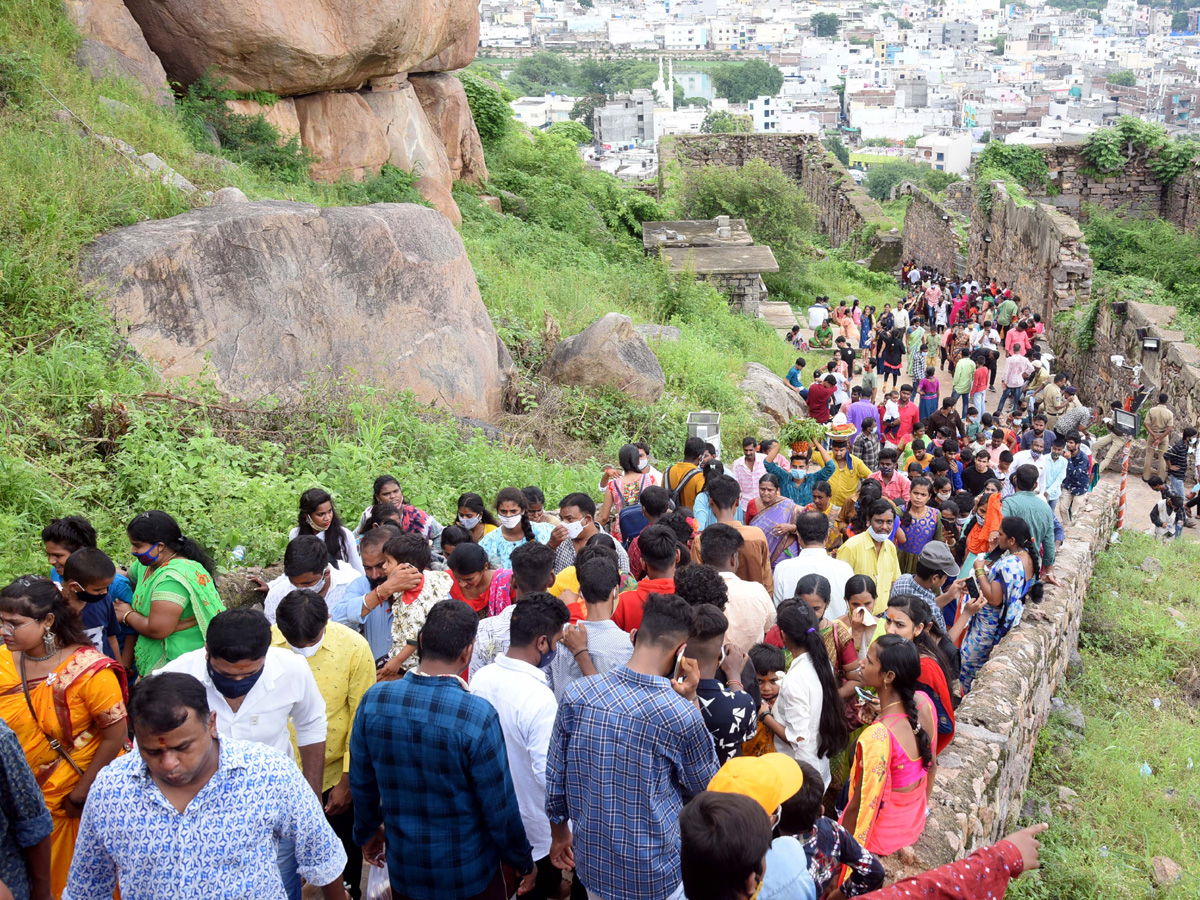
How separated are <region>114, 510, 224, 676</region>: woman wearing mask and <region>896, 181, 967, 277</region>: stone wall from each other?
22.9 meters

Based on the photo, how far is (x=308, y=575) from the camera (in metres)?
4.15

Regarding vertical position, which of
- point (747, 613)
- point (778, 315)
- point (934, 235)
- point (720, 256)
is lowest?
point (934, 235)

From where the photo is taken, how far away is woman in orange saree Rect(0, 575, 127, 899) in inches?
132

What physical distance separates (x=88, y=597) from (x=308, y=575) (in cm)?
92

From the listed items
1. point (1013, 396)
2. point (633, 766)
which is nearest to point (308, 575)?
point (633, 766)

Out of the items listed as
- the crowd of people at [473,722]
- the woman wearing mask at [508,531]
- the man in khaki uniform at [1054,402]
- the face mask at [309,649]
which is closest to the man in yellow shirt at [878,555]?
the crowd of people at [473,722]

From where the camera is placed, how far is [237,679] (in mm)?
3287

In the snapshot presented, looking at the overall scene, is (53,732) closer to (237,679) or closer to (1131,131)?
(237,679)

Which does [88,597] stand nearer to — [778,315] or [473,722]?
[473,722]

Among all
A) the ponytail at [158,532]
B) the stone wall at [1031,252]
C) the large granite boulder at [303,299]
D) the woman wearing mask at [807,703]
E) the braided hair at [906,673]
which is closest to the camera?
the braided hair at [906,673]

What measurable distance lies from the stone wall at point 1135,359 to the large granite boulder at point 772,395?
4773 millimetres

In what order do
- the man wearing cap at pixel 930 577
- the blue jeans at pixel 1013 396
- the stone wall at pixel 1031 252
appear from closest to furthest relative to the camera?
the man wearing cap at pixel 930 577 < the blue jeans at pixel 1013 396 < the stone wall at pixel 1031 252

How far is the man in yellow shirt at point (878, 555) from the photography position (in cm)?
560

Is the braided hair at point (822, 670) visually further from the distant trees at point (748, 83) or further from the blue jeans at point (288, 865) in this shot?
the distant trees at point (748, 83)
